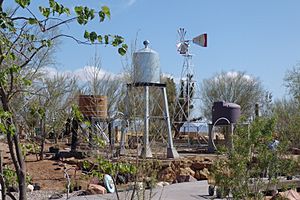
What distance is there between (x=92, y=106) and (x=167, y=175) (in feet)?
19.3

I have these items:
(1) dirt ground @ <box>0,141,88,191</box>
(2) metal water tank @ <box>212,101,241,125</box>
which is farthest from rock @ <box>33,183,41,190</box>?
(2) metal water tank @ <box>212,101,241,125</box>

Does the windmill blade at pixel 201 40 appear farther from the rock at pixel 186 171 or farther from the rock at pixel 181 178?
the rock at pixel 181 178

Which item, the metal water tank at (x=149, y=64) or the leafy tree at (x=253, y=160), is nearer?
the leafy tree at (x=253, y=160)

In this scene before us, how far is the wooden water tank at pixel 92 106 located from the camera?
25688 millimetres

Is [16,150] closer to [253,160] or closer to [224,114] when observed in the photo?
[253,160]

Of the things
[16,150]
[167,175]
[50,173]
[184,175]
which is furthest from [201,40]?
[16,150]

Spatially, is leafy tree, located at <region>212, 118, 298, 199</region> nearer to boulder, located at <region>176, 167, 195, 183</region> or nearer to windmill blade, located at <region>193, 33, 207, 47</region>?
boulder, located at <region>176, 167, 195, 183</region>

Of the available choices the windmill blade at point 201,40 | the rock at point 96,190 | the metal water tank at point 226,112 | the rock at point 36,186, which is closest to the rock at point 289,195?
the rock at point 96,190

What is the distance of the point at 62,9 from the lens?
10.6 ft

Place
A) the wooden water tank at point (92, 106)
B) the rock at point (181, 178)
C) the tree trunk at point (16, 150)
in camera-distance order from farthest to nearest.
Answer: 1. the wooden water tank at point (92, 106)
2. the rock at point (181, 178)
3. the tree trunk at point (16, 150)

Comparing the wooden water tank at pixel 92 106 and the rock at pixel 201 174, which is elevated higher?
the wooden water tank at pixel 92 106

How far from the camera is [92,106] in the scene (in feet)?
84.6

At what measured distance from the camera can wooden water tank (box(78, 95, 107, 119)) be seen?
25.7 m

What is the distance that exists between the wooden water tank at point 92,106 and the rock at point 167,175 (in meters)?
4.73
